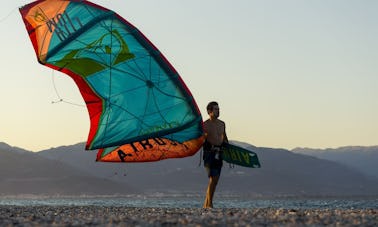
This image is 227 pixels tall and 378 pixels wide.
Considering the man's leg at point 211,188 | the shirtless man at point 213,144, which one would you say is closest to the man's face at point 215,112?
the shirtless man at point 213,144

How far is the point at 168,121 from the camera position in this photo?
21422 millimetres

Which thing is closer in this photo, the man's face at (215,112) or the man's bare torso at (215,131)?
the man's face at (215,112)

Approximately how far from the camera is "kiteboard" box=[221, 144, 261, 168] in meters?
20.5

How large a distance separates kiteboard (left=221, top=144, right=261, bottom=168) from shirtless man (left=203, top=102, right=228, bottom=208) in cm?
31

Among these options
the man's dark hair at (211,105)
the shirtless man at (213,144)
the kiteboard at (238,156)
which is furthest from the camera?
the kiteboard at (238,156)

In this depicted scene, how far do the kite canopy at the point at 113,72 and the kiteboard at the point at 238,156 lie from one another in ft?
3.37

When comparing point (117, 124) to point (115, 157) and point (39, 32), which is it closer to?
point (115, 157)

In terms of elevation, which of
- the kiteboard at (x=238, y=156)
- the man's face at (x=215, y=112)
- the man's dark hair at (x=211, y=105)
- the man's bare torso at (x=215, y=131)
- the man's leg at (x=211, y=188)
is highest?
the man's dark hair at (x=211, y=105)

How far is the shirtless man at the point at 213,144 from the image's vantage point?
19797 millimetres

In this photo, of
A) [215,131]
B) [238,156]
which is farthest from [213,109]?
[238,156]

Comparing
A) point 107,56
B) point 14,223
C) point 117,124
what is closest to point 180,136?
point 117,124

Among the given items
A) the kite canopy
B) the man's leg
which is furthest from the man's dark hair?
the man's leg

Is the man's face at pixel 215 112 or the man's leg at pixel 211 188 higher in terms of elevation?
the man's face at pixel 215 112

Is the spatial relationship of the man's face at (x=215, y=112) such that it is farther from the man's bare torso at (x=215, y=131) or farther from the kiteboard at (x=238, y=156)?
the kiteboard at (x=238, y=156)
